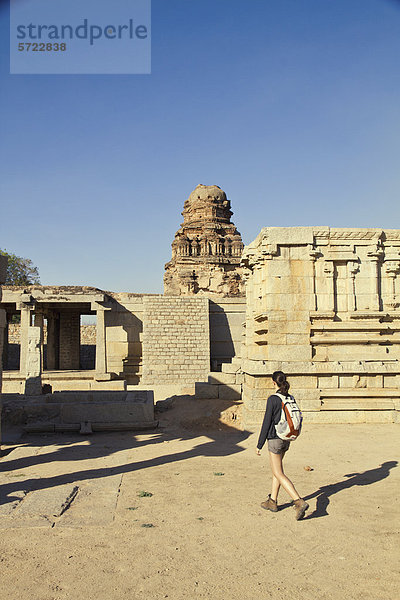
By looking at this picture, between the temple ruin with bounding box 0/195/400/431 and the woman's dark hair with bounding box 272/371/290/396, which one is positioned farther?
the temple ruin with bounding box 0/195/400/431

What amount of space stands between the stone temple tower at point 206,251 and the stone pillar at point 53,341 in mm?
6812

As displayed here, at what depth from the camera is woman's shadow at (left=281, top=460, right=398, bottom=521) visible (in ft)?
15.9

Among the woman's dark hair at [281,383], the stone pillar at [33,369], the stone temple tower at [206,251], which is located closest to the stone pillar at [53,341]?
the stone temple tower at [206,251]

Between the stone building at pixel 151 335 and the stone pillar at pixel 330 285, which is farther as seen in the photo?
the stone building at pixel 151 335

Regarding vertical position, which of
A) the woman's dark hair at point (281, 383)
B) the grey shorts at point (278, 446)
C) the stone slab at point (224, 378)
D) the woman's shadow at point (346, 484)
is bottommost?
the woman's shadow at point (346, 484)

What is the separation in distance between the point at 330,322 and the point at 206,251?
1984 centimetres

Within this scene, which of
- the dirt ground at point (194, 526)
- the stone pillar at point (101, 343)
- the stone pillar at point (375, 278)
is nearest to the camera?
the dirt ground at point (194, 526)

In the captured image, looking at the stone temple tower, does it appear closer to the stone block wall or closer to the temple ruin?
the stone block wall

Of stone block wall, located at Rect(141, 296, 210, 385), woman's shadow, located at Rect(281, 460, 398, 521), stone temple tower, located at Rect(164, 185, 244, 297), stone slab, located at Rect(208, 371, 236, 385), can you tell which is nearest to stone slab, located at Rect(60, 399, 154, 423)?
stone slab, located at Rect(208, 371, 236, 385)

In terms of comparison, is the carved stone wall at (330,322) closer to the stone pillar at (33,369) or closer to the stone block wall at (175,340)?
the stone pillar at (33,369)

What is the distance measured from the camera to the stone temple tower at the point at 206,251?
1100 inches

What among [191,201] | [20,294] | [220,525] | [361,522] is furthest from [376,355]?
[191,201]

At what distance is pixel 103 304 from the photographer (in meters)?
19.7

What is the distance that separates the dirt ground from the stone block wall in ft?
37.0
